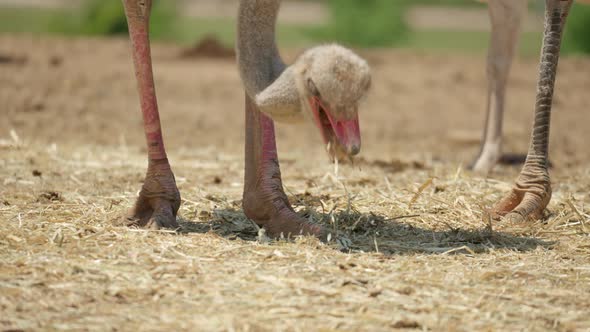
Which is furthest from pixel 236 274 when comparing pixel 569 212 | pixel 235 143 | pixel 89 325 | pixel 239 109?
pixel 239 109

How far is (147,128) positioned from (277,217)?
823 mm

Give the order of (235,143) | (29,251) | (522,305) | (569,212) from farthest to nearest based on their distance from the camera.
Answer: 1. (235,143)
2. (569,212)
3. (29,251)
4. (522,305)

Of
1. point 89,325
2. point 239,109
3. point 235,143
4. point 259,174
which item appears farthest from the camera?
point 239,109

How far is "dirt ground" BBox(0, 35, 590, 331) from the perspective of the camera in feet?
12.0

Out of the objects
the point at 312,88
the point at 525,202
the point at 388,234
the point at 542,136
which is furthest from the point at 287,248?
the point at 542,136

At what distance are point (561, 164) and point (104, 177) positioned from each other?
4024 mm

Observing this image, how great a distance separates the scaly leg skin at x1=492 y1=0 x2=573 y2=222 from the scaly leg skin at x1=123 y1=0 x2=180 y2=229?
1824mm

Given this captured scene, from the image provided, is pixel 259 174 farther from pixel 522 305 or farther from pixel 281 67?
pixel 522 305

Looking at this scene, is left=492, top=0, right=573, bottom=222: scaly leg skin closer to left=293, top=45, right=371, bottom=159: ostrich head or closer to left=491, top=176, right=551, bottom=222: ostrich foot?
left=491, top=176, right=551, bottom=222: ostrich foot

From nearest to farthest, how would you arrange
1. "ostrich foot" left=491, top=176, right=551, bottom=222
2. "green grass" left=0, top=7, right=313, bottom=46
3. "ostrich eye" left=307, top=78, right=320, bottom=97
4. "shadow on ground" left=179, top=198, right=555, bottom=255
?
"ostrich eye" left=307, top=78, right=320, bottom=97, "shadow on ground" left=179, top=198, right=555, bottom=255, "ostrich foot" left=491, top=176, right=551, bottom=222, "green grass" left=0, top=7, right=313, bottom=46

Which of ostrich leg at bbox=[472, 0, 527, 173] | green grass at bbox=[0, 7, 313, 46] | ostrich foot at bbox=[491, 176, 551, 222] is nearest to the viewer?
ostrich foot at bbox=[491, 176, 551, 222]

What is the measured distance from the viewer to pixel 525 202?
531cm

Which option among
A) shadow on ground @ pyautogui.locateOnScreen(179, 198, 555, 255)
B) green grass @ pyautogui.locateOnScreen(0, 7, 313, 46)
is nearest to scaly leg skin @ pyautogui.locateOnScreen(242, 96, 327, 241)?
shadow on ground @ pyautogui.locateOnScreen(179, 198, 555, 255)

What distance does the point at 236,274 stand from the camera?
4.04 m
